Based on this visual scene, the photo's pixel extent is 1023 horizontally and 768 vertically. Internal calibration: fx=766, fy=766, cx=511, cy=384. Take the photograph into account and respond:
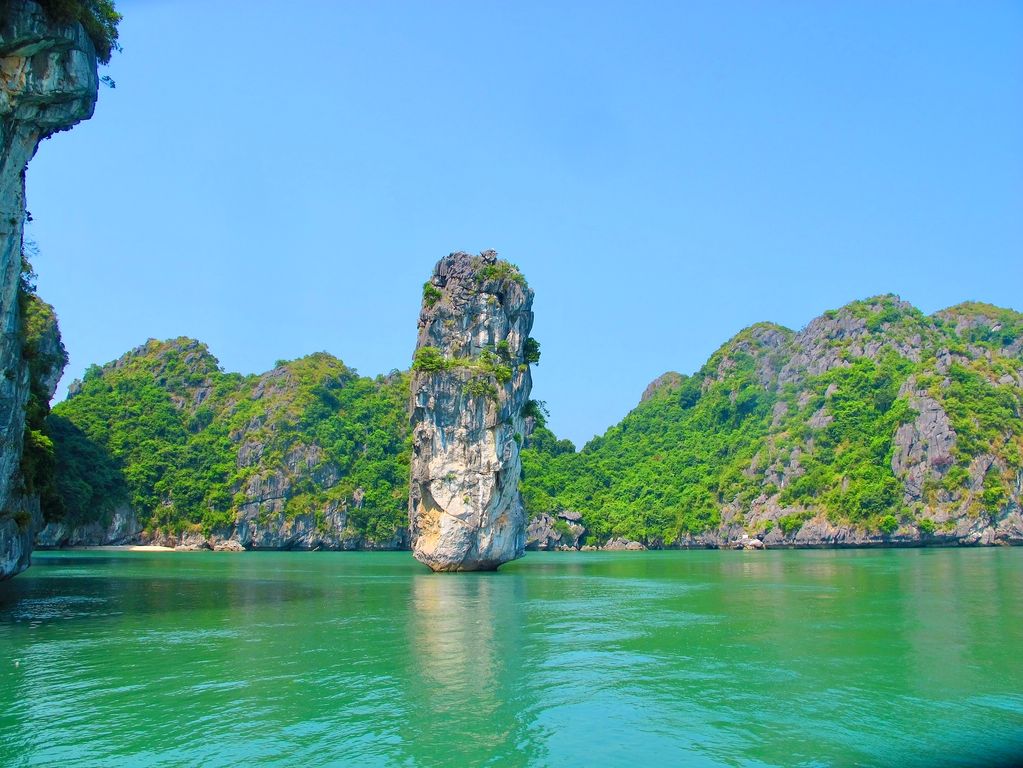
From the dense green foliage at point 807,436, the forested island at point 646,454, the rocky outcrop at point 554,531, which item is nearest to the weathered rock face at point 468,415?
the forested island at point 646,454

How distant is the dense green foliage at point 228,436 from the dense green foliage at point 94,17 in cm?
6211

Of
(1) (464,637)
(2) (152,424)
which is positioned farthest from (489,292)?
(2) (152,424)

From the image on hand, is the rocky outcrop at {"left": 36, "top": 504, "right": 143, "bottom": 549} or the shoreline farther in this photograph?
the rocky outcrop at {"left": 36, "top": 504, "right": 143, "bottom": 549}

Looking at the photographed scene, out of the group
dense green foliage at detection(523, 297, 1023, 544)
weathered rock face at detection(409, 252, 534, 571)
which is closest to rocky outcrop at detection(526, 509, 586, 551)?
dense green foliage at detection(523, 297, 1023, 544)

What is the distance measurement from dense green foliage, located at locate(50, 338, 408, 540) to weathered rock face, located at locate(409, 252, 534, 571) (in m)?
47.5

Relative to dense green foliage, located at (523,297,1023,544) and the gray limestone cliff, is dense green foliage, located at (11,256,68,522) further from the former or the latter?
dense green foliage, located at (523,297,1023,544)

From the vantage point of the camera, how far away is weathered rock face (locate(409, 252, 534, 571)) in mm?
39469

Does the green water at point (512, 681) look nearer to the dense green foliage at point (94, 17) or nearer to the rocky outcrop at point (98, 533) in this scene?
the dense green foliage at point (94, 17)

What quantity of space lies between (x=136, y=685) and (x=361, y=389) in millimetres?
103364

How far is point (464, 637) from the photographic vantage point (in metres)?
18.8

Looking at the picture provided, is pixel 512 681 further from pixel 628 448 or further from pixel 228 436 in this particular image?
pixel 628 448

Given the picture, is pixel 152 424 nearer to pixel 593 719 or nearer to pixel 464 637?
pixel 464 637

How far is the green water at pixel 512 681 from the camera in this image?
33.6 feet

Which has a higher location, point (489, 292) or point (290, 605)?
point (489, 292)
